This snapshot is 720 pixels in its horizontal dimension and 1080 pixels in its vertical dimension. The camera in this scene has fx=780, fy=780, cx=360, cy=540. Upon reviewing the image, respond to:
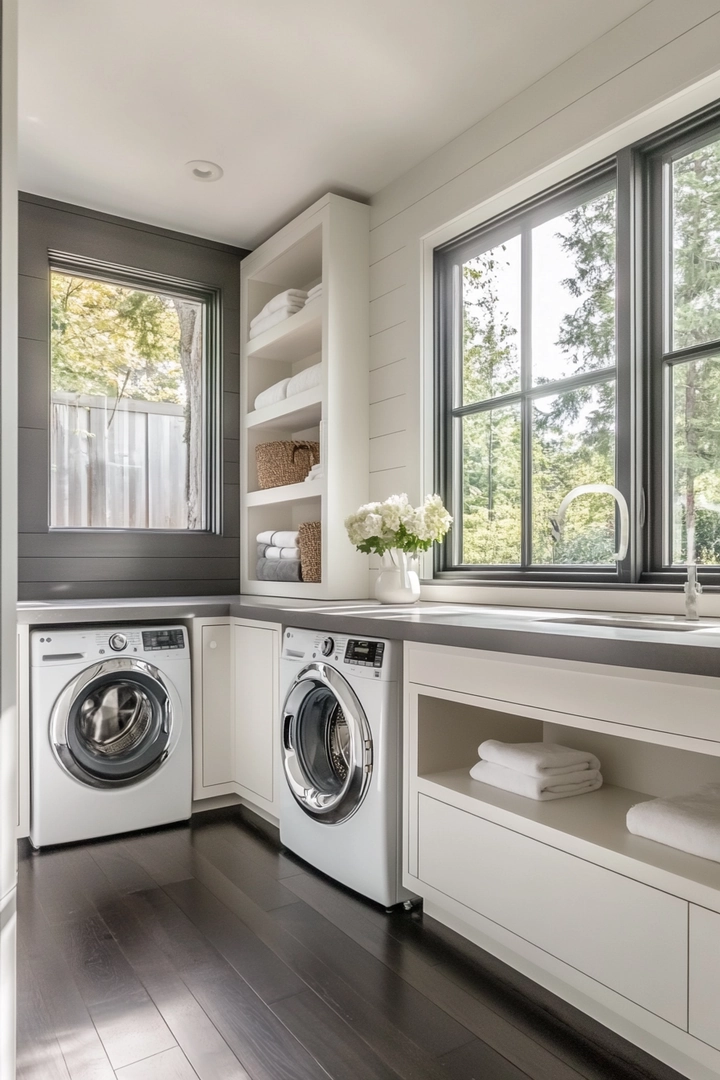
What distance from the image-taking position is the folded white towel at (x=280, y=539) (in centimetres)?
373

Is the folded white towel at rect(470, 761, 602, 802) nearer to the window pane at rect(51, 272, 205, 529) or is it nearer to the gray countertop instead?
the gray countertop

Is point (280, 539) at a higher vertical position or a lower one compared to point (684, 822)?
higher

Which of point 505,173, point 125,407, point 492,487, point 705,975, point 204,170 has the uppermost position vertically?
point 204,170

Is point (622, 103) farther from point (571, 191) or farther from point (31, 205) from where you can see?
point (31, 205)

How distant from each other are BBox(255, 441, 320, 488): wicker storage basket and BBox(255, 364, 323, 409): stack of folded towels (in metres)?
0.23

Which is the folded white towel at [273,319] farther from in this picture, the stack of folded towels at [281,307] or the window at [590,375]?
the window at [590,375]

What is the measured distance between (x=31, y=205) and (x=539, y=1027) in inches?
148

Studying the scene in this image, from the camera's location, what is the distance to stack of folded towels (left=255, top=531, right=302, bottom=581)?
3.70m

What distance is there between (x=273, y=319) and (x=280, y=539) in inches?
43.4

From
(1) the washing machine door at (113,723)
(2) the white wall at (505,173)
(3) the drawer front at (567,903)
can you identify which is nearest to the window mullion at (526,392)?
(2) the white wall at (505,173)

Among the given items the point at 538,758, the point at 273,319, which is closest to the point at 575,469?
the point at 538,758

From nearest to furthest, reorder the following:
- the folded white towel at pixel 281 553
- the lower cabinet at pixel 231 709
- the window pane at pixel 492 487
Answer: the window pane at pixel 492 487, the lower cabinet at pixel 231 709, the folded white towel at pixel 281 553

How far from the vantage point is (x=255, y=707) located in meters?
3.16

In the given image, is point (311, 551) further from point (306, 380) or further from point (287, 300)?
point (287, 300)
